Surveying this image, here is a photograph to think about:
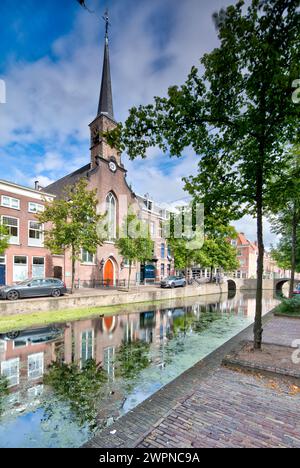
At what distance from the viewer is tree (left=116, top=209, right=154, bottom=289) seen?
19.9 metres

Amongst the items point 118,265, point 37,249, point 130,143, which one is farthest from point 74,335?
point 118,265

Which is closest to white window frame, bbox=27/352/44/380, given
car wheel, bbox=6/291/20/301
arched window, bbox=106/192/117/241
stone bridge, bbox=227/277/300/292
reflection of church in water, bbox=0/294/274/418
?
reflection of church in water, bbox=0/294/274/418

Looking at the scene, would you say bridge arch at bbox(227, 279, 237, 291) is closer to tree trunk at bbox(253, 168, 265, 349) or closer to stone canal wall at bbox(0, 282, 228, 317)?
stone canal wall at bbox(0, 282, 228, 317)

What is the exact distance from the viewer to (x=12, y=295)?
1329 centimetres

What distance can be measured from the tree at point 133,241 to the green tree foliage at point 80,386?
12.9 metres

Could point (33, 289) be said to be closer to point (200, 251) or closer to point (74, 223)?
point (74, 223)

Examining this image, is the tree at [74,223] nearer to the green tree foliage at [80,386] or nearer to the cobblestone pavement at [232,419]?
the green tree foliage at [80,386]

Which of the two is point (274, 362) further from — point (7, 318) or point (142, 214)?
point (142, 214)

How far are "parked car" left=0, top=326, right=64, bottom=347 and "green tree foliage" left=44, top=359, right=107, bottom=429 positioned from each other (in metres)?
2.64

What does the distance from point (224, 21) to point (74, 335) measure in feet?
37.6

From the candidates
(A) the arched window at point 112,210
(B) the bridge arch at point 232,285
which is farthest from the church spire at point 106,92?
(B) the bridge arch at point 232,285

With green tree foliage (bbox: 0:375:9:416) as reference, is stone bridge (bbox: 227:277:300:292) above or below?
below

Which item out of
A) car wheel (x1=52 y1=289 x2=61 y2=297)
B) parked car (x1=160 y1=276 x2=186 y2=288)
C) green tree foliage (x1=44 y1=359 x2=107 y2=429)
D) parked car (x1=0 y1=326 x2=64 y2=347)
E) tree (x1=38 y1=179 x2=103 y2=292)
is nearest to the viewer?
green tree foliage (x1=44 y1=359 x2=107 y2=429)

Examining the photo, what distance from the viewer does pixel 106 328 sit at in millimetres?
11242
